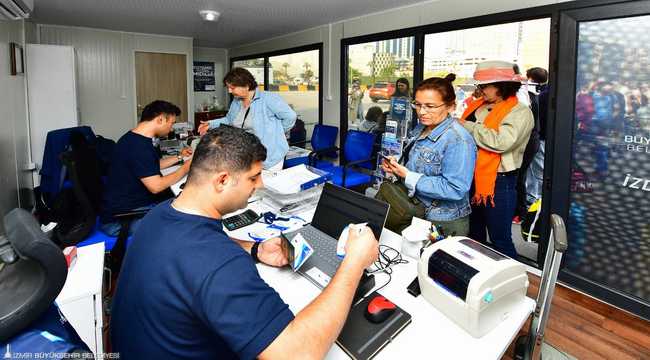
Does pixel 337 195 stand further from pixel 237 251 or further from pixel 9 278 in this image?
pixel 9 278

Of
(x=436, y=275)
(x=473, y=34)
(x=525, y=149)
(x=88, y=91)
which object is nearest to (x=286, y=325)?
(x=436, y=275)

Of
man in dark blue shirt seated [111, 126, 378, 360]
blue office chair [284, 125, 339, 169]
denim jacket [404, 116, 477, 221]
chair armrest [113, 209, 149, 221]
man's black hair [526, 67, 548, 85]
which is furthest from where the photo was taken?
blue office chair [284, 125, 339, 169]

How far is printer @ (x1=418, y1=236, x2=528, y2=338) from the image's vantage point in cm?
108

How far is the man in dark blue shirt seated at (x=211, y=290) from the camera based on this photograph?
783mm

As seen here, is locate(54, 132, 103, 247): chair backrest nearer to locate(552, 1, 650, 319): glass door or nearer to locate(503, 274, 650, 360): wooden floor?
locate(503, 274, 650, 360): wooden floor

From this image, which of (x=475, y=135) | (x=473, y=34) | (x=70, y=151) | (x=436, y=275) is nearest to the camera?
(x=436, y=275)

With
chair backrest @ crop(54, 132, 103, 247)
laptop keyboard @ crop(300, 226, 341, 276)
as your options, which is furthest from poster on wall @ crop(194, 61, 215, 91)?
laptop keyboard @ crop(300, 226, 341, 276)

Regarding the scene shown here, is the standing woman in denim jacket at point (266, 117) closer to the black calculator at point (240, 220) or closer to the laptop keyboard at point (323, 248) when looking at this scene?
the black calculator at point (240, 220)

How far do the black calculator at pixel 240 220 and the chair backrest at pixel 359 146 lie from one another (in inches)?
90.8

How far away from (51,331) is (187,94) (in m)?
6.51

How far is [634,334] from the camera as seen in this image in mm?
2256

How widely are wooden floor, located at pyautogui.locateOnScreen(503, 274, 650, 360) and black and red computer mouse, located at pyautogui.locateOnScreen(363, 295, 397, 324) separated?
51.7 inches

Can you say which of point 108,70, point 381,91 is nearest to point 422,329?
point 381,91

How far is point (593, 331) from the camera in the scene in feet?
7.47
